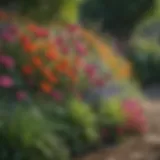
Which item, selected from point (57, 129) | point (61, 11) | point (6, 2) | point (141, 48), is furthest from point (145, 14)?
point (57, 129)

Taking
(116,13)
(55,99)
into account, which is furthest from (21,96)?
(116,13)

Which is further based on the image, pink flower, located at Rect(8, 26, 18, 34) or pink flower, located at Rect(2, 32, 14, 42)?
pink flower, located at Rect(8, 26, 18, 34)

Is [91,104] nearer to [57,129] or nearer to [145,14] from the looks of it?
[57,129]

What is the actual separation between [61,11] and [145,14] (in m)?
4.12

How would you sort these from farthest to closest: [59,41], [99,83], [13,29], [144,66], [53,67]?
[144,66] → [99,83] → [59,41] → [13,29] → [53,67]

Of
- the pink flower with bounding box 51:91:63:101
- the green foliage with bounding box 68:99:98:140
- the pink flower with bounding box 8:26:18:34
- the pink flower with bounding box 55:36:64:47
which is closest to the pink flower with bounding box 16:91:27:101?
the pink flower with bounding box 51:91:63:101

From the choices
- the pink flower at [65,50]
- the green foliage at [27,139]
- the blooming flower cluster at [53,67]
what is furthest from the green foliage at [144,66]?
the green foliage at [27,139]

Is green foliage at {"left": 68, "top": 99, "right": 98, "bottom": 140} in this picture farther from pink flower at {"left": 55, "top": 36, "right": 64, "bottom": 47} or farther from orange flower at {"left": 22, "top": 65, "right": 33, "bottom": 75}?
pink flower at {"left": 55, "top": 36, "right": 64, "bottom": 47}

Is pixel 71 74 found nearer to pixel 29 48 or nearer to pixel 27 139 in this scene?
pixel 29 48

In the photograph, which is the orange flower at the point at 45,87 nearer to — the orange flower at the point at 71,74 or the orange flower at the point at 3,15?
the orange flower at the point at 71,74

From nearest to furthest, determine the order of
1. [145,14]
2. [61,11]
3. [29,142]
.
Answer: [29,142], [61,11], [145,14]

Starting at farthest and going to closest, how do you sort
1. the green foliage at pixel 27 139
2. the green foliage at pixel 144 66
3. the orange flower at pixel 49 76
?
the green foliage at pixel 144 66 → the orange flower at pixel 49 76 → the green foliage at pixel 27 139

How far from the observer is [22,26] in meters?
6.84

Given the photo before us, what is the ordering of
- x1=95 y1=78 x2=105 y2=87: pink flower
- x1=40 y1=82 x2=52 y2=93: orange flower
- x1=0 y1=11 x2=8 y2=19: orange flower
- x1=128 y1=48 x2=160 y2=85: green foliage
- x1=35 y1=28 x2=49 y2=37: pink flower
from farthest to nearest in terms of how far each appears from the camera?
x1=128 y1=48 x2=160 y2=85: green foliage
x1=0 y1=11 x2=8 y2=19: orange flower
x1=95 y1=78 x2=105 y2=87: pink flower
x1=35 y1=28 x2=49 y2=37: pink flower
x1=40 y1=82 x2=52 y2=93: orange flower
